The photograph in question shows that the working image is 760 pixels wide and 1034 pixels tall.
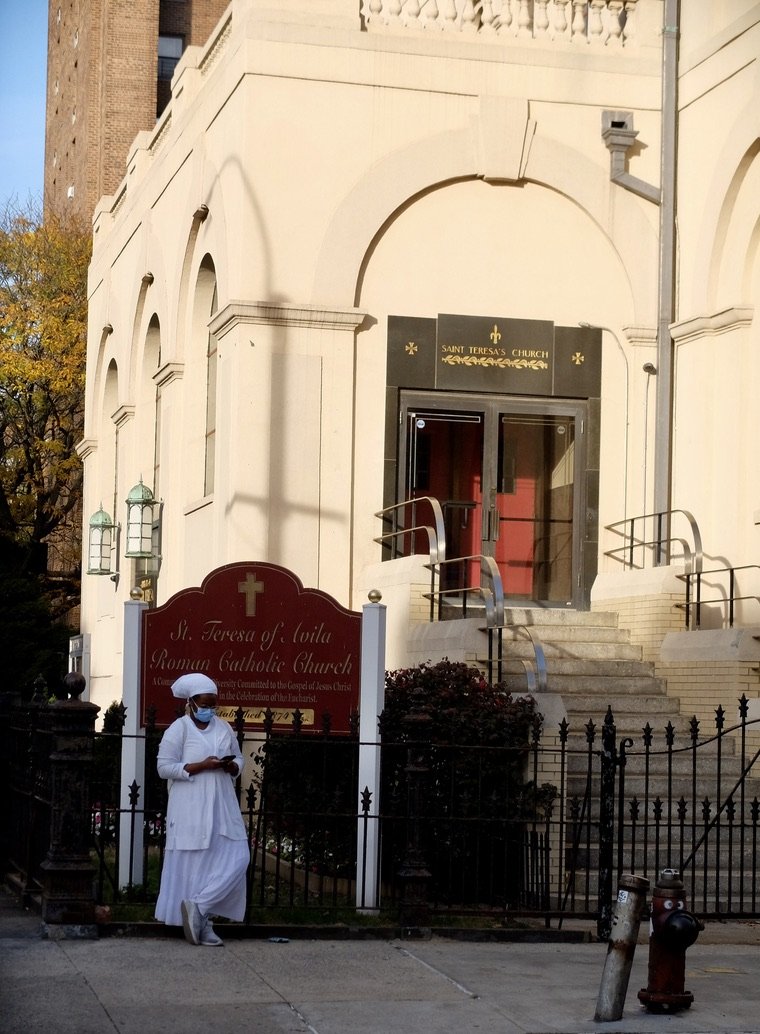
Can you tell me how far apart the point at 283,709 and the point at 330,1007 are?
326 centimetres

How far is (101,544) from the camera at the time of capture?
26.6 meters

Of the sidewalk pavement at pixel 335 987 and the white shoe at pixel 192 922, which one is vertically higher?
the white shoe at pixel 192 922

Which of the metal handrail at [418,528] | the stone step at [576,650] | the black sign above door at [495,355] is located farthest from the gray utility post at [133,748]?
the black sign above door at [495,355]

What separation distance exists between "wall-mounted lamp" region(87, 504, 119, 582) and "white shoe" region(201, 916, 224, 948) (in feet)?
54.1

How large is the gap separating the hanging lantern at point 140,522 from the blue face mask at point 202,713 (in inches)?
510

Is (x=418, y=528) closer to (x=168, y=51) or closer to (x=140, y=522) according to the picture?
(x=140, y=522)

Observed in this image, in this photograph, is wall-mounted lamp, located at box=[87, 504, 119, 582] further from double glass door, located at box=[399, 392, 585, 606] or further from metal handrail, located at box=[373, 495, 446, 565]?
metal handrail, located at box=[373, 495, 446, 565]

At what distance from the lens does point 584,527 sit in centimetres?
1877

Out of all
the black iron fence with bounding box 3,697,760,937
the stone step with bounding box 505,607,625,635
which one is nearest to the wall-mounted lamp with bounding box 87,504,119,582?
the stone step with bounding box 505,607,625,635

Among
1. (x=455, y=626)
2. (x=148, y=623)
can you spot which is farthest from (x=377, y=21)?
(x=148, y=623)

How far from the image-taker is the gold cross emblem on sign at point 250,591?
11289mm

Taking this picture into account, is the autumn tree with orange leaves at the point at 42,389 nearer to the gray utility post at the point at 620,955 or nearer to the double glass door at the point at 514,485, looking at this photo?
the double glass door at the point at 514,485

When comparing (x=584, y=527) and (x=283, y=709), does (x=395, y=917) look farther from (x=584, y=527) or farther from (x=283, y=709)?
(x=584, y=527)

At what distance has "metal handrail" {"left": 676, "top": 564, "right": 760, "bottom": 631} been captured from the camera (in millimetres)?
15834
